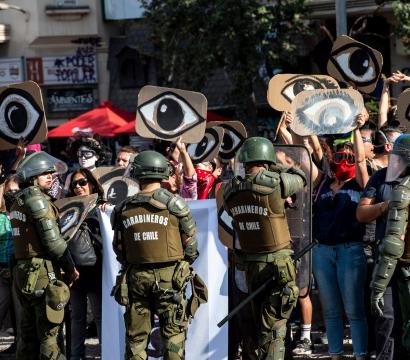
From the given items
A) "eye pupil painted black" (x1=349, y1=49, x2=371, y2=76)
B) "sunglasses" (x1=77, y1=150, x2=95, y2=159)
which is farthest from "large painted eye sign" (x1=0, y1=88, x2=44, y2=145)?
"eye pupil painted black" (x1=349, y1=49, x2=371, y2=76)

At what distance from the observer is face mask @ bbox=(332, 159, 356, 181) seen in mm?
7805

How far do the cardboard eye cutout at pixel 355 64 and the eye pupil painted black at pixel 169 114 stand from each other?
1.42m

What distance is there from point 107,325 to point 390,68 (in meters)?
12.1

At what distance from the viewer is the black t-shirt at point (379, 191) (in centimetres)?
707

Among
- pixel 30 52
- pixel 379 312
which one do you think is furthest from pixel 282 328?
pixel 30 52

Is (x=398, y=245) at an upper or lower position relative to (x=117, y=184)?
lower

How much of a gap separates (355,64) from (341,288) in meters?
2.04

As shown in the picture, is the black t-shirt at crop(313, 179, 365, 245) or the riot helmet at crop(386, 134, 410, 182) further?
the black t-shirt at crop(313, 179, 365, 245)

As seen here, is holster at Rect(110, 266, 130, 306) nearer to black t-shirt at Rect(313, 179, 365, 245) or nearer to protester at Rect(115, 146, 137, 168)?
black t-shirt at Rect(313, 179, 365, 245)

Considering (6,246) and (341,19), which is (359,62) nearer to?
(6,246)

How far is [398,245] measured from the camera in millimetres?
6582

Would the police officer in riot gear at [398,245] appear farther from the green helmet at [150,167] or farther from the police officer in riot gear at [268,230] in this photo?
the green helmet at [150,167]

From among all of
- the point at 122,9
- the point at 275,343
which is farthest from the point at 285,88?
the point at 122,9

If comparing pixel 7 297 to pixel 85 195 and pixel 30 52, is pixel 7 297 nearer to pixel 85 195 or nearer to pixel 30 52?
pixel 85 195
